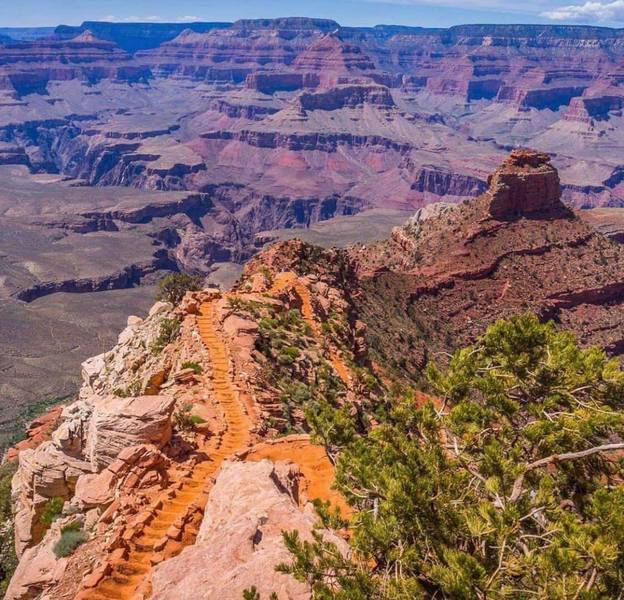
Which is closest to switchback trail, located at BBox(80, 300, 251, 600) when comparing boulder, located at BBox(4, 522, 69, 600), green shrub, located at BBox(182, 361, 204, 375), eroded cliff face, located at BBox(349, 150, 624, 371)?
green shrub, located at BBox(182, 361, 204, 375)

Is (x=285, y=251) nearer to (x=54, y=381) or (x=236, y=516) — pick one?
(x=236, y=516)

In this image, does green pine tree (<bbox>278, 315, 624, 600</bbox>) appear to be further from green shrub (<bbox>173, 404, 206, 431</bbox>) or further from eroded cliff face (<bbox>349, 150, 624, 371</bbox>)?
eroded cliff face (<bbox>349, 150, 624, 371</bbox>)

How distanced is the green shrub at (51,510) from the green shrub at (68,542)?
3.19 m

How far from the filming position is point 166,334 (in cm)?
2947

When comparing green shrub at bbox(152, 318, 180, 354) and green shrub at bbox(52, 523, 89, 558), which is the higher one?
green shrub at bbox(52, 523, 89, 558)

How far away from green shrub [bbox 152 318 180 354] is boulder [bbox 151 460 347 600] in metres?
14.2

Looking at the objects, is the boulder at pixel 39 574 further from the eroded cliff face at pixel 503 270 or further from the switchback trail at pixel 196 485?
the eroded cliff face at pixel 503 270

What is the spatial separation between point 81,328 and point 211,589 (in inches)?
4785

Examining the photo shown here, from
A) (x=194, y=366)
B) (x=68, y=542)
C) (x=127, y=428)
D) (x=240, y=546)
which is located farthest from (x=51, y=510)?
(x=240, y=546)

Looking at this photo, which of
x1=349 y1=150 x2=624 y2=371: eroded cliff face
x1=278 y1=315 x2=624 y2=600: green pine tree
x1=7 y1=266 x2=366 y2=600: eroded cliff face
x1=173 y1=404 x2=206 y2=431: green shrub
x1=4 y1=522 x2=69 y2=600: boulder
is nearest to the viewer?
x1=278 y1=315 x2=624 y2=600: green pine tree

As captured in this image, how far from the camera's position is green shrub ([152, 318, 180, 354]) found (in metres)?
28.6

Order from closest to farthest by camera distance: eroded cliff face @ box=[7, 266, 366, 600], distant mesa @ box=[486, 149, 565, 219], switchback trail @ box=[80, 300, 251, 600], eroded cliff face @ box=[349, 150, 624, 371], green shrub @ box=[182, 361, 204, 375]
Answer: eroded cliff face @ box=[7, 266, 366, 600], switchback trail @ box=[80, 300, 251, 600], green shrub @ box=[182, 361, 204, 375], eroded cliff face @ box=[349, 150, 624, 371], distant mesa @ box=[486, 149, 565, 219]

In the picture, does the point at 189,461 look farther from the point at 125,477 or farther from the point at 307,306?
the point at 307,306

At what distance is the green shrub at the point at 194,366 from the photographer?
23766 millimetres
